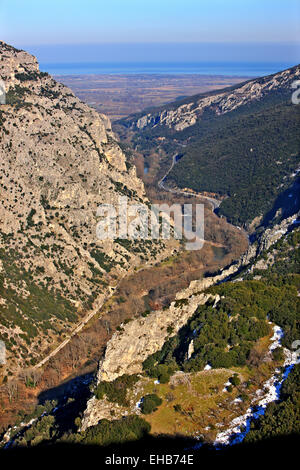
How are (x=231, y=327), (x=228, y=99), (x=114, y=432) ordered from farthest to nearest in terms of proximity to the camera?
1. (x=228, y=99)
2. (x=231, y=327)
3. (x=114, y=432)

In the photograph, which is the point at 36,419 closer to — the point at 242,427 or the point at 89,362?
the point at 89,362

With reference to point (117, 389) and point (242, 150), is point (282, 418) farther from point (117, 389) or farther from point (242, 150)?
point (242, 150)

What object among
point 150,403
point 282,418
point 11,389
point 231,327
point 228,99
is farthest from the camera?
point 228,99

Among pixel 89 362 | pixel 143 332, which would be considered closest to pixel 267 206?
pixel 89 362

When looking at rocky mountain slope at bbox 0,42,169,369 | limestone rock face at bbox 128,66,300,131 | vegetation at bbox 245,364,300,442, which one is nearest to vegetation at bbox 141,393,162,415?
vegetation at bbox 245,364,300,442

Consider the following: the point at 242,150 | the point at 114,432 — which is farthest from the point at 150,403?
the point at 242,150

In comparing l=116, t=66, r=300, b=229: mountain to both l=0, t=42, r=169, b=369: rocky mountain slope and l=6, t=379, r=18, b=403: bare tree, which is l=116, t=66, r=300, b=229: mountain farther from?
l=6, t=379, r=18, b=403: bare tree

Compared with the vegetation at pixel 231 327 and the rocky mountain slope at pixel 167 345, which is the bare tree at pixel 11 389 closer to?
the rocky mountain slope at pixel 167 345

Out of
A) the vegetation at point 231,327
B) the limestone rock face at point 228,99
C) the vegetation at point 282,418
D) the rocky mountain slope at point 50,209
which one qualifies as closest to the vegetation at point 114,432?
the vegetation at point 231,327
